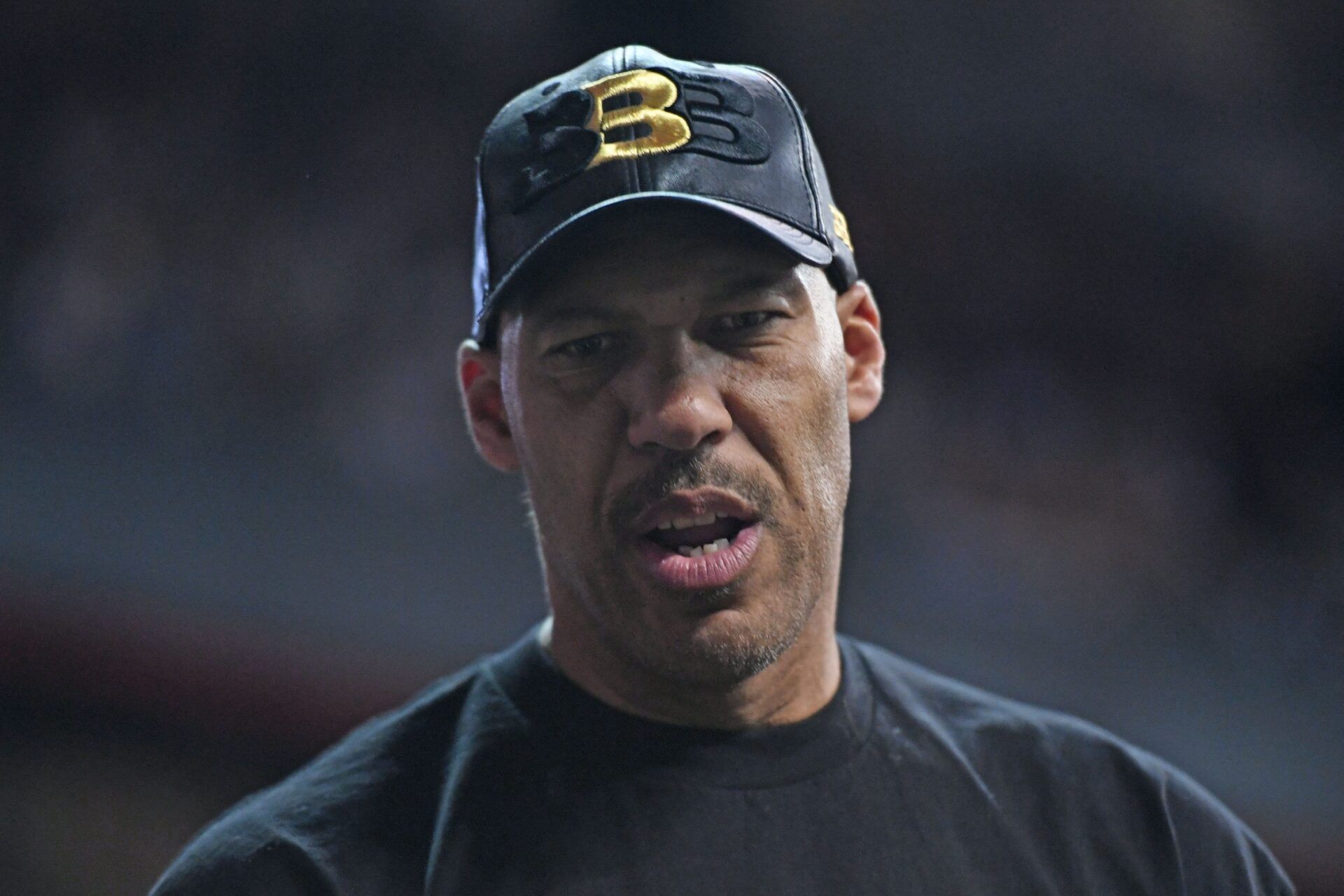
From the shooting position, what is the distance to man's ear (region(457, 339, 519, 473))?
140 centimetres

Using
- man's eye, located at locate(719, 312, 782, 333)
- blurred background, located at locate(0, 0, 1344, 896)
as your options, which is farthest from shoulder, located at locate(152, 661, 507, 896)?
blurred background, located at locate(0, 0, 1344, 896)

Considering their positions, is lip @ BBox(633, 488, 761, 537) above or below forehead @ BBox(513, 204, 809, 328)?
below

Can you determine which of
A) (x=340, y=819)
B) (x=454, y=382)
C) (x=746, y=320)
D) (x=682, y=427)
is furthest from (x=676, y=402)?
(x=454, y=382)

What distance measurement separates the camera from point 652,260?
4.06 ft

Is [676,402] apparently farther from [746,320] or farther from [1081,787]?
[1081,787]

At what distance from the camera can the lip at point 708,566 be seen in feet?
3.95

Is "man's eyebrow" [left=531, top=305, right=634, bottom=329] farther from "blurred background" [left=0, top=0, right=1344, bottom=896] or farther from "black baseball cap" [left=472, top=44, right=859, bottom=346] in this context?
"blurred background" [left=0, top=0, right=1344, bottom=896]

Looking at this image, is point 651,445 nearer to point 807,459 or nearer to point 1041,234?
point 807,459

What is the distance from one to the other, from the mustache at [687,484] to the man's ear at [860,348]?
0.73 ft

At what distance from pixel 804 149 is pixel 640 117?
0.64ft

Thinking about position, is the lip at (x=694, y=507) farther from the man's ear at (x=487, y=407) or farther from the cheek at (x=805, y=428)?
the man's ear at (x=487, y=407)

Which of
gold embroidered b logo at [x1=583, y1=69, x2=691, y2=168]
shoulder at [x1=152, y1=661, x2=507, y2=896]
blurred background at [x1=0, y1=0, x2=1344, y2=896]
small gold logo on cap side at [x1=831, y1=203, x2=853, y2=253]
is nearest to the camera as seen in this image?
shoulder at [x1=152, y1=661, x2=507, y2=896]

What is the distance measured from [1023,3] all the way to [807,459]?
2.11 metres

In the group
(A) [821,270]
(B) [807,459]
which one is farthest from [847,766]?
(A) [821,270]
